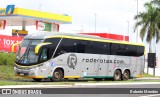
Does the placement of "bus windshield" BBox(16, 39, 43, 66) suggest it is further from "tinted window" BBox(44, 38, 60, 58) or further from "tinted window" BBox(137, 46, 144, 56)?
"tinted window" BBox(137, 46, 144, 56)

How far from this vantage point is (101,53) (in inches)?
1372

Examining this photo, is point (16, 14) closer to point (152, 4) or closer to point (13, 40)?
point (13, 40)

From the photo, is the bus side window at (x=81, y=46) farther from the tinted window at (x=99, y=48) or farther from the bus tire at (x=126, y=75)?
the bus tire at (x=126, y=75)

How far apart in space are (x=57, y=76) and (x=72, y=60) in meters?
1.74

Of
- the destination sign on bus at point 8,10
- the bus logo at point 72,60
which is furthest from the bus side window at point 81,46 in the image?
the destination sign on bus at point 8,10

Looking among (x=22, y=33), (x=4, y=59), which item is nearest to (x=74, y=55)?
(x=4, y=59)

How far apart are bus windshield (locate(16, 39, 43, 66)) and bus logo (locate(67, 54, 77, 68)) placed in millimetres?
2817

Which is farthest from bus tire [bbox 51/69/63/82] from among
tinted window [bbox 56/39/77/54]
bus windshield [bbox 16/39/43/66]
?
bus windshield [bbox 16/39/43/66]

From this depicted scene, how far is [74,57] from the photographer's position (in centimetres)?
3197

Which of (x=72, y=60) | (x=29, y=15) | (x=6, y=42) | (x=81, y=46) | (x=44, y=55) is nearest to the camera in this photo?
(x=44, y=55)

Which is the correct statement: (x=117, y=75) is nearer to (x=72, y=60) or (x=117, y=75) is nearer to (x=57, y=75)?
(x=72, y=60)

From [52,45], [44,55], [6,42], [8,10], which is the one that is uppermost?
[8,10]

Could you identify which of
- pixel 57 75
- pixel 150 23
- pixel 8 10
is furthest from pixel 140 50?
pixel 150 23

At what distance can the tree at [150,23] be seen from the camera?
203 feet
